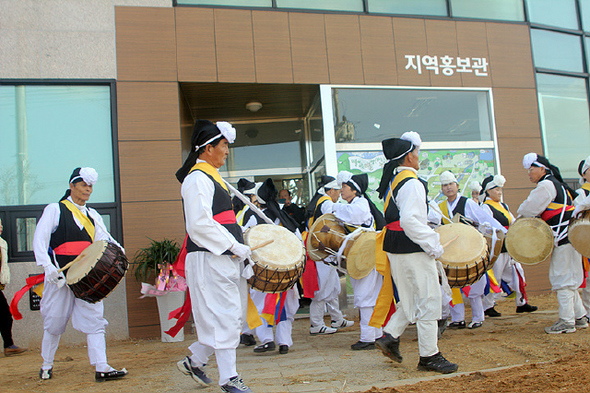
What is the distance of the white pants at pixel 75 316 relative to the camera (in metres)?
4.62

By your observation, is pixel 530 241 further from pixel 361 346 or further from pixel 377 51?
pixel 377 51

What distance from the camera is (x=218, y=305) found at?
3.54m

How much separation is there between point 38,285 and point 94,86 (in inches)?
141

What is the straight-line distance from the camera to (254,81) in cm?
816

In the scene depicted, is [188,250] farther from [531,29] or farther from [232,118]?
[531,29]

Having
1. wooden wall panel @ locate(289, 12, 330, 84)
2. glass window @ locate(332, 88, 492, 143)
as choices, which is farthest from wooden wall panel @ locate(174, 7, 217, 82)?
glass window @ locate(332, 88, 492, 143)

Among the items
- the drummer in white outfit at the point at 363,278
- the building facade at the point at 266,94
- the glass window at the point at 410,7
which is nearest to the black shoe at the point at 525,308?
the building facade at the point at 266,94

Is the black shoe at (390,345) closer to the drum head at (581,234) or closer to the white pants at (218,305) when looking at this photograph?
the white pants at (218,305)

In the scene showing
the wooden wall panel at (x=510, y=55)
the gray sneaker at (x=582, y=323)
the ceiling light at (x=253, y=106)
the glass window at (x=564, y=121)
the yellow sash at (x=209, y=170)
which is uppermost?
the wooden wall panel at (x=510, y=55)

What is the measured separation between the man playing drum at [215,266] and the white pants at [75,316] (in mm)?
1526

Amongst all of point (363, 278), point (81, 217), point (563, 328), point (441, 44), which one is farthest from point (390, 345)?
point (441, 44)

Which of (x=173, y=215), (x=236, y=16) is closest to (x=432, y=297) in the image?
(x=173, y=215)

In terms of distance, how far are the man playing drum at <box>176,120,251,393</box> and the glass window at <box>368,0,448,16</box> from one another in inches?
252

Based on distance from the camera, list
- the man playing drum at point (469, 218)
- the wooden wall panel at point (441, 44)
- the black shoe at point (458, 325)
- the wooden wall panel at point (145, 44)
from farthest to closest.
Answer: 1. the wooden wall panel at point (441, 44)
2. the wooden wall panel at point (145, 44)
3. the black shoe at point (458, 325)
4. the man playing drum at point (469, 218)
